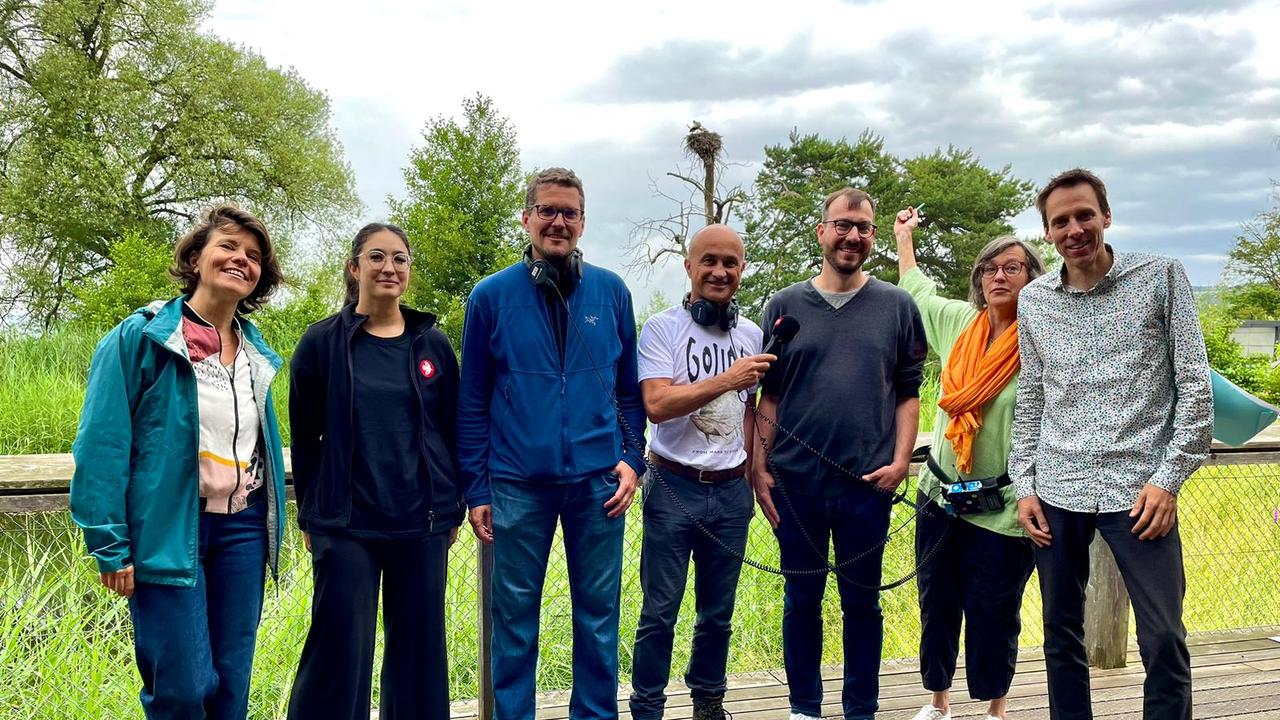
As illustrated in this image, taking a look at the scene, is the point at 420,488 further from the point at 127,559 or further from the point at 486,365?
the point at 127,559

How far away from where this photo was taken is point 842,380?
3.24m

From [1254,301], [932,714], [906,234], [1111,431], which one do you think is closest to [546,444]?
[1111,431]

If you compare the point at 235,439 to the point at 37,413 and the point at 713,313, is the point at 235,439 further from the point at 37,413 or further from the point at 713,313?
the point at 37,413

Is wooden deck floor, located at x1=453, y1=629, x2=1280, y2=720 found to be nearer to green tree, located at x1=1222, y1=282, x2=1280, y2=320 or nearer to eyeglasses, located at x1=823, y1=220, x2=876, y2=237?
eyeglasses, located at x1=823, y1=220, x2=876, y2=237

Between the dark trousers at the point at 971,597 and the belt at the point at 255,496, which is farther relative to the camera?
the dark trousers at the point at 971,597

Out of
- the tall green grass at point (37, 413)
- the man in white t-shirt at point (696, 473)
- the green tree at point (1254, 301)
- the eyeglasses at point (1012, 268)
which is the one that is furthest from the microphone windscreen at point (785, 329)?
the green tree at point (1254, 301)

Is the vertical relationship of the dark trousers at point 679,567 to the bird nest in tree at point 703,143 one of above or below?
below

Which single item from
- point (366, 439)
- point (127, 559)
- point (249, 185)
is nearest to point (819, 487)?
point (366, 439)

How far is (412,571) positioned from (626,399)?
3.03 feet

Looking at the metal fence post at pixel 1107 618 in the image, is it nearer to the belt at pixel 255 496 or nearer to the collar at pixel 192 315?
the belt at pixel 255 496

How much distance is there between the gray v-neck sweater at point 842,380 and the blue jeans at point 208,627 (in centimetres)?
181

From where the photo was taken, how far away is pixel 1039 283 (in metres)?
3.03

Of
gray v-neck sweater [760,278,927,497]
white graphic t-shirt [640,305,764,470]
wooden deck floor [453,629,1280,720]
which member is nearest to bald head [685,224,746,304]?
white graphic t-shirt [640,305,764,470]

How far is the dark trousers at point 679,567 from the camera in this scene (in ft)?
10.6
